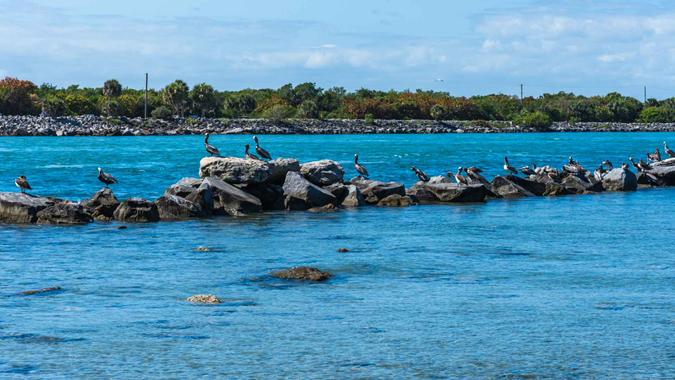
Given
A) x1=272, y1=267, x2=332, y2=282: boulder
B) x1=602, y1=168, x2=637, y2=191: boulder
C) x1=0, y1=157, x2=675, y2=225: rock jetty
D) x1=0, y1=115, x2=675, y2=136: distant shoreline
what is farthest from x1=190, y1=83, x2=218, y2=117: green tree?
x1=272, y1=267, x2=332, y2=282: boulder

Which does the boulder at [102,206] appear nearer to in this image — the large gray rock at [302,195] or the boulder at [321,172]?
the large gray rock at [302,195]

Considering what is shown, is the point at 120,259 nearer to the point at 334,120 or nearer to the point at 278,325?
the point at 278,325

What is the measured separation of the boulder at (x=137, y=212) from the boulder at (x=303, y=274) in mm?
11291

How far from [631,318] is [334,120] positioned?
148625mm

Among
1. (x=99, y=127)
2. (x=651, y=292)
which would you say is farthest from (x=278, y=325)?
(x=99, y=127)

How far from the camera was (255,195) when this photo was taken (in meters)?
36.1

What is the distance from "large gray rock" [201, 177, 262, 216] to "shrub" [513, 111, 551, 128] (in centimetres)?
14810

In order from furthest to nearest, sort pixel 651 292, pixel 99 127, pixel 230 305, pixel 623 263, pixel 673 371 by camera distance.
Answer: pixel 99 127
pixel 623 263
pixel 651 292
pixel 230 305
pixel 673 371

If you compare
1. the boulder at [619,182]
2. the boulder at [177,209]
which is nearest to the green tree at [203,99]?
the boulder at [619,182]

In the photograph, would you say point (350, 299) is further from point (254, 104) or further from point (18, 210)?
point (254, 104)

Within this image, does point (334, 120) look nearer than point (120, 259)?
No

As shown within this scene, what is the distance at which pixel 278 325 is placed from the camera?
54.1 feet

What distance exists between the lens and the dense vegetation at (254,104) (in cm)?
15112

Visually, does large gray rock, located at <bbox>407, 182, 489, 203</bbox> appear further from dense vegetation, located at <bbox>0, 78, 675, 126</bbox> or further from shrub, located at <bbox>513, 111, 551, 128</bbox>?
shrub, located at <bbox>513, 111, 551, 128</bbox>
